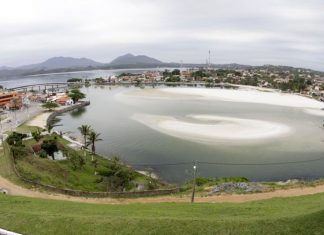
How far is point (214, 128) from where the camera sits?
5638 cm

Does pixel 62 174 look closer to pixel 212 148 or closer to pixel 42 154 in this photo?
pixel 42 154

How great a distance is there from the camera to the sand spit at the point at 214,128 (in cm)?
4994

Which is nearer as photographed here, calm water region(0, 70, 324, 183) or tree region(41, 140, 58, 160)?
tree region(41, 140, 58, 160)

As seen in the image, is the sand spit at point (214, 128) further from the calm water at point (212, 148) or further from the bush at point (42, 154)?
the bush at point (42, 154)

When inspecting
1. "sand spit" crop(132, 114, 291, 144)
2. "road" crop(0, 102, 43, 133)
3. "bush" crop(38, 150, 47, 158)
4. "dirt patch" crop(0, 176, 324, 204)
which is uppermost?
"dirt patch" crop(0, 176, 324, 204)

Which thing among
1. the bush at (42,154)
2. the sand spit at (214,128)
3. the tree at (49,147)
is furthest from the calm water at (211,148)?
the bush at (42,154)

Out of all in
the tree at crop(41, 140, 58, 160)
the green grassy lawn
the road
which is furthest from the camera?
the road

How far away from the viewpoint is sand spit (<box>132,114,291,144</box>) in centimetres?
4994

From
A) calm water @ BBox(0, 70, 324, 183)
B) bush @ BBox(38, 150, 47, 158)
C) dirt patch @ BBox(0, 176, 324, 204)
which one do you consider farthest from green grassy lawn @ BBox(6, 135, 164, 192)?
calm water @ BBox(0, 70, 324, 183)

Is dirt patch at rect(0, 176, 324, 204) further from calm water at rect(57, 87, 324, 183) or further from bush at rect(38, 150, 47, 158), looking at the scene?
calm water at rect(57, 87, 324, 183)

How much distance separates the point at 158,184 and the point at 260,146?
1953 centimetres

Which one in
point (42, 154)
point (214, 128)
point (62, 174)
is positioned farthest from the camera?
point (214, 128)

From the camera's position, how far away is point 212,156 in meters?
41.4

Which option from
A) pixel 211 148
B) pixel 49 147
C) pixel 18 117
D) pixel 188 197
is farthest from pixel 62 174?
pixel 18 117
